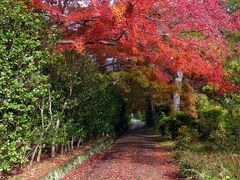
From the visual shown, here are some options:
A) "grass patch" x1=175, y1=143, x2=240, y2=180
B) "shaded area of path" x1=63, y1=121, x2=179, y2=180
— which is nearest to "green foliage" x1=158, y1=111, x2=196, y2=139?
"shaded area of path" x1=63, y1=121, x2=179, y2=180

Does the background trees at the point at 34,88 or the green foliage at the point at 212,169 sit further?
the background trees at the point at 34,88

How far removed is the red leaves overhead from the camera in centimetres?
1009

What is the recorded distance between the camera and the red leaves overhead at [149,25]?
1009 centimetres

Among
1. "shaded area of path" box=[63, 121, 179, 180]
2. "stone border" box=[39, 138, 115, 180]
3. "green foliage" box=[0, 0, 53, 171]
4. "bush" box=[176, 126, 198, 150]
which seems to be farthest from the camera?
"bush" box=[176, 126, 198, 150]

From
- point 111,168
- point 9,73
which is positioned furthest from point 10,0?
point 111,168

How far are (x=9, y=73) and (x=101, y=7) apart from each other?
3319 millimetres

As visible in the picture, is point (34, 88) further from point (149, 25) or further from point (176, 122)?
point (176, 122)

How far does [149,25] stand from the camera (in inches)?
420

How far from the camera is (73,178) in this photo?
10102 mm

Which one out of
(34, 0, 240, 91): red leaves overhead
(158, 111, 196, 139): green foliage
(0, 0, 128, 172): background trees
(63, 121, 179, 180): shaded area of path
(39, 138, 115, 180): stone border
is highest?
(34, 0, 240, 91): red leaves overhead

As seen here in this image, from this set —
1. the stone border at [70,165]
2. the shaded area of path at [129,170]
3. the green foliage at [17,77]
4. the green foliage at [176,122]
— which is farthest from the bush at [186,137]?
the green foliage at [17,77]

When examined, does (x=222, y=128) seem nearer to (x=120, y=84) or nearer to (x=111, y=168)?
(x=111, y=168)

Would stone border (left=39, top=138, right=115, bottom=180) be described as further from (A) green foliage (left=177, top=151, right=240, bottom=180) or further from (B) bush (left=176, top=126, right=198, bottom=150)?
(B) bush (left=176, top=126, right=198, bottom=150)

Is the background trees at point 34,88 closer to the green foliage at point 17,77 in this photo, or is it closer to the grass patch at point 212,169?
the green foliage at point 17,77
